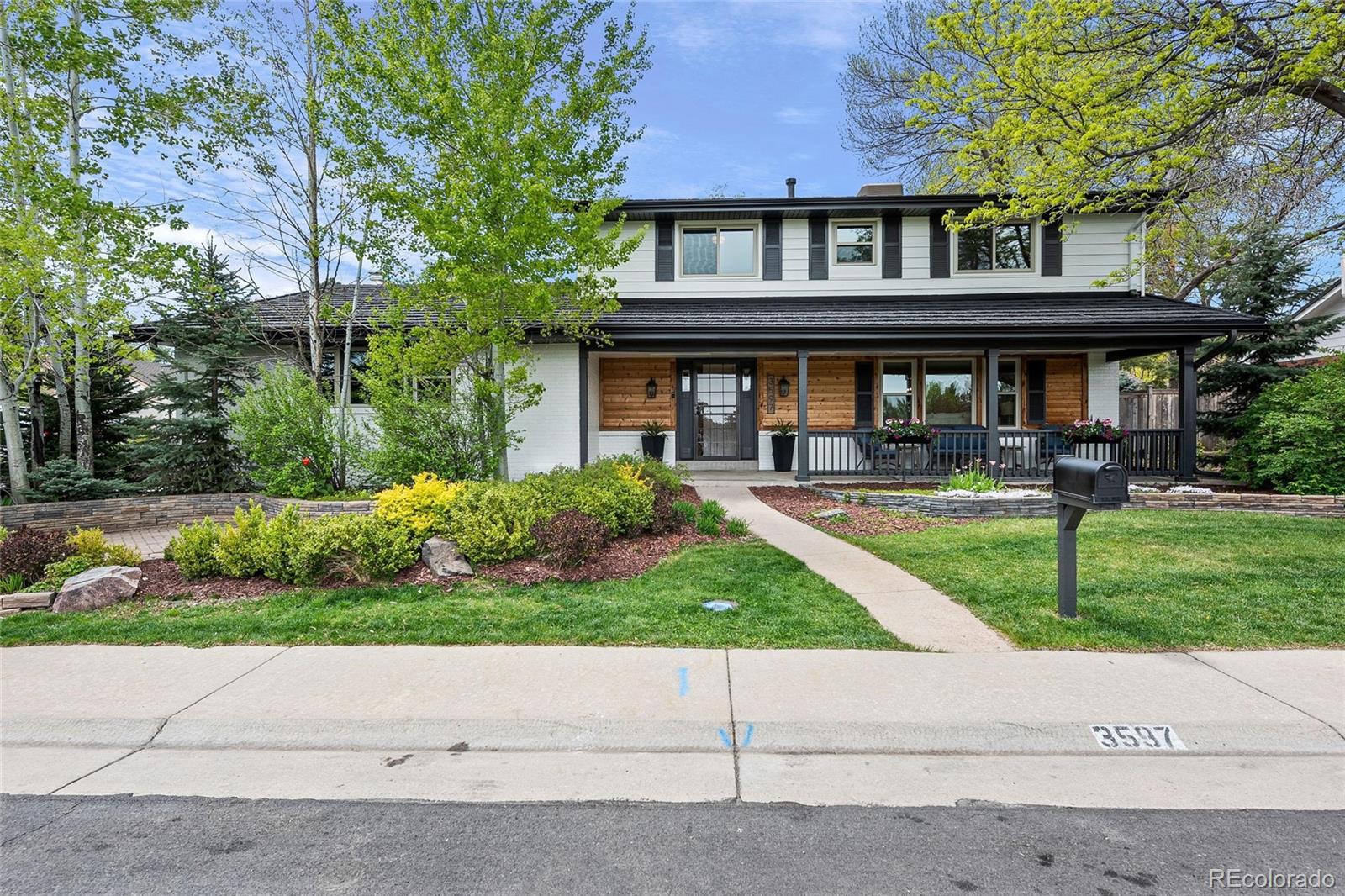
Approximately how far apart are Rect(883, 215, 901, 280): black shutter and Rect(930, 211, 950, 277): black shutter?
2.29ft

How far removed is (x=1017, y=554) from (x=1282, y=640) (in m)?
2.45

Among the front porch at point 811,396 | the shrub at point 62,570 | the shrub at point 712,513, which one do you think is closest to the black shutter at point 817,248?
the front porch at point 811,396

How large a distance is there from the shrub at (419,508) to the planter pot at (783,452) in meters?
8.97

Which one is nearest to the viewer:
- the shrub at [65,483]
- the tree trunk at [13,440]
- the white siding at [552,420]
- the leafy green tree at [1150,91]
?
the leafy green tree at [1150,91]

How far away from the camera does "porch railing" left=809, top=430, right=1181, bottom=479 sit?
12.5m

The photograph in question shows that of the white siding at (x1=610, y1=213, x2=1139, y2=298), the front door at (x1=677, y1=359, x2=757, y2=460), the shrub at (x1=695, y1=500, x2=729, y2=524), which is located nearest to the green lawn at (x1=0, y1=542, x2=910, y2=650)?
the shrub at (x1=695, y1=500, x2=729, y2=524)

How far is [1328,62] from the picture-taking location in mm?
6852

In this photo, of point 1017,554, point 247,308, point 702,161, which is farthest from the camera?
point 702,161

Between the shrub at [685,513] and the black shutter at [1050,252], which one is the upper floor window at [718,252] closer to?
the black shutter at [1050,252]

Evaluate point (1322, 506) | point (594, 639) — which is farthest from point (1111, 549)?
point (594, 639)

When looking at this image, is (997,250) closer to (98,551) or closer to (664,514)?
(664,514)

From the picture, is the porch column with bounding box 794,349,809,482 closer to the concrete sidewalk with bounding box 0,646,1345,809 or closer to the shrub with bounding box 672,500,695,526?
the shrub with bounding box 672,500,695,526

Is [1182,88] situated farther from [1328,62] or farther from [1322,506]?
[1322,506]

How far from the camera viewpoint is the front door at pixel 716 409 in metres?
14.8
